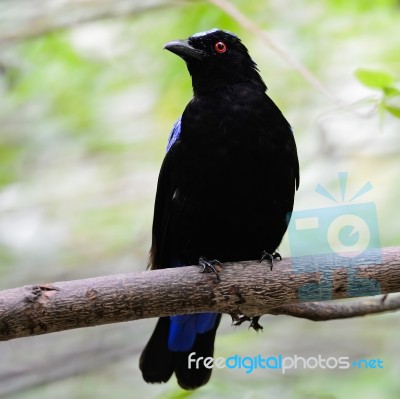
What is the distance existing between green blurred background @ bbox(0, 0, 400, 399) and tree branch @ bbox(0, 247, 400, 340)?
56.2 inches

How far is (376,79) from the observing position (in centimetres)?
317

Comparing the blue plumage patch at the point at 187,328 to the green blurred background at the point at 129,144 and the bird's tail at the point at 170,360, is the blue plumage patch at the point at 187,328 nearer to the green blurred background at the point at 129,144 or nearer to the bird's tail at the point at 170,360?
the bird's tail at the point at 170,360

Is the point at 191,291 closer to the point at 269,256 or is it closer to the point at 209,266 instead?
the point at 209,266

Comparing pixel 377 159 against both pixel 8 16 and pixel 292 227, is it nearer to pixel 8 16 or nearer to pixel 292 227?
pixel 292 227

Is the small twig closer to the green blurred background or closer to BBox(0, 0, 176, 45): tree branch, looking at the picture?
the green blurred background

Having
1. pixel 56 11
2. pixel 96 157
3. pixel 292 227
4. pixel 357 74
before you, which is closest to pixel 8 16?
pixel 56 11

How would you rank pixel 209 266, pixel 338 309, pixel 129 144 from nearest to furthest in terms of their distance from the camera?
pixel 209 266 < pixel 338 309 < pixel 129 144

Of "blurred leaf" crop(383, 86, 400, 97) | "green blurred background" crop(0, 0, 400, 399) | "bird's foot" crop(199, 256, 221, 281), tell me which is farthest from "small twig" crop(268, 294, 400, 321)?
"green blurred background" crop(0, 0, 400, 399)

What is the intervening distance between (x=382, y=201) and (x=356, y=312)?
211 centimetres

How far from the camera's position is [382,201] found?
17.2 ft

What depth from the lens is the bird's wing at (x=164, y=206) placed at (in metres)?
3.88

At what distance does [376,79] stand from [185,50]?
1.15 meters

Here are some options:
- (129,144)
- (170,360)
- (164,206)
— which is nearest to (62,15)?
(129,144)

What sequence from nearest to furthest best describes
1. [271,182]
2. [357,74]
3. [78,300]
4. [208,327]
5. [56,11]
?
[78,300] → [357,74] → [271,182] → [208,327] → [56,11]
